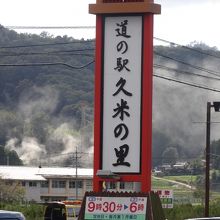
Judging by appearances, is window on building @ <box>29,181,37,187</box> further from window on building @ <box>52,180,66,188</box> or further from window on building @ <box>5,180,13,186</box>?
window on building @ <box>5,180,13,186</box>

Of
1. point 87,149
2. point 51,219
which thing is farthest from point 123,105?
point 87,149

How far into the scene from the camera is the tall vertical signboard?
24.2 m

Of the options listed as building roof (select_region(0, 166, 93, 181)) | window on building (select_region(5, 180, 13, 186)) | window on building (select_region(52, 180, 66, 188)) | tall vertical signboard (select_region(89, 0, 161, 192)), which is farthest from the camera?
window on building (select_region(52, 180, 66, 188))

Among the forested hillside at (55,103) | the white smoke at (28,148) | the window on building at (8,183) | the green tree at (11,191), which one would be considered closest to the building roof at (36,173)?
the window on building at (8,183)

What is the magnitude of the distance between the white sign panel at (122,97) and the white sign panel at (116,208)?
845 mm

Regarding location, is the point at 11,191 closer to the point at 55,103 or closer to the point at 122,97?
the point at 122,97

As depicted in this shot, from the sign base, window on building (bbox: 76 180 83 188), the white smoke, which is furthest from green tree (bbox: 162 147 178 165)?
the sign base

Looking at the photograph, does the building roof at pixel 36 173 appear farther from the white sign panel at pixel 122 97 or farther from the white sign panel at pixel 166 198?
the white sign panel at pixel 122 97

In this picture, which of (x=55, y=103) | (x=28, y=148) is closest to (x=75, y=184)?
(x=28, y=148)

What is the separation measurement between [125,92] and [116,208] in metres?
3.21

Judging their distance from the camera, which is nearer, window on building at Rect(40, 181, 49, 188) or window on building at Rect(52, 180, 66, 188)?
window on building at Rect(40, 181, 49, 188)

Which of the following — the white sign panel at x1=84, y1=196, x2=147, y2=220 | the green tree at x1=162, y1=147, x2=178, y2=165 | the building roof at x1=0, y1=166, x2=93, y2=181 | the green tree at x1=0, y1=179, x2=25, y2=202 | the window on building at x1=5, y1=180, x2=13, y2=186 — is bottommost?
the green tree at x1=0, y1=179, x2=25, y2=202

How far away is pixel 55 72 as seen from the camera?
621 ft

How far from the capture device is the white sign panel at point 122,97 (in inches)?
954
